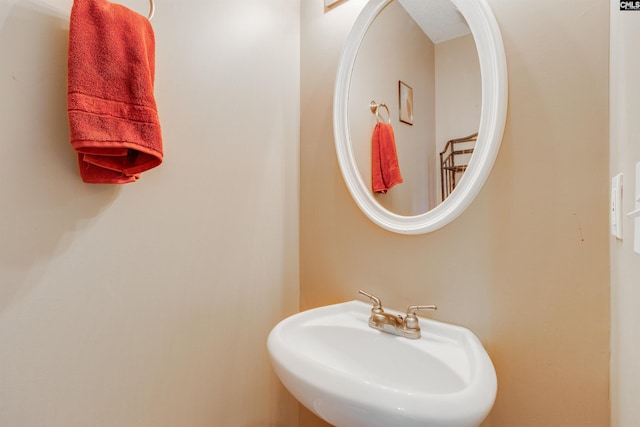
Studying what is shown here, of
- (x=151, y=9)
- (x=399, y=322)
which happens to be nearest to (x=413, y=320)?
(x=399, y=322)

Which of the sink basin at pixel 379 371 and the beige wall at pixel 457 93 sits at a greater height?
the beige wall at pixel 457 93

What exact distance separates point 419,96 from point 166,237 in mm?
919

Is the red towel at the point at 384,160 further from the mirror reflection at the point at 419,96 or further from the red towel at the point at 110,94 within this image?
the red towel at the point at 110,94

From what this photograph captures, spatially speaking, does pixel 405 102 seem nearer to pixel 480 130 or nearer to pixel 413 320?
pixel 480 130

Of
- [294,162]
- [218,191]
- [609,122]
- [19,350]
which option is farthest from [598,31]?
[19,350]

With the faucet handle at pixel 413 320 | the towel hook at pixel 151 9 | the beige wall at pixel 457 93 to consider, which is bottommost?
the faucet handle at pixel 413 320

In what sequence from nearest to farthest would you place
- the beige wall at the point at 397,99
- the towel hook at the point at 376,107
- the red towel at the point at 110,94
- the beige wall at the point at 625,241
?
the beige wall at the point at 625,241 → the red towel at the point at 110,94 → the beige wall at the point at 397,99 → the towel hook at the point at 376,107

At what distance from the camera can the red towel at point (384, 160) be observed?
3.38 feet

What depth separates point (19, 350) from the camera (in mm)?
681

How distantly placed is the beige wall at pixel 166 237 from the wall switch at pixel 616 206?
983mm

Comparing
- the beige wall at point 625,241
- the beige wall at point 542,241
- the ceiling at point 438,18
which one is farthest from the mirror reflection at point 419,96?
the beige wall at point 625,241

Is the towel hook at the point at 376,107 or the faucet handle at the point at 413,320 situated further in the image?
the towel hook at the point at 376,107

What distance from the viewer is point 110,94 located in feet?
2.33

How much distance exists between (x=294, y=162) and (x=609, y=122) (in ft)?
3.22
